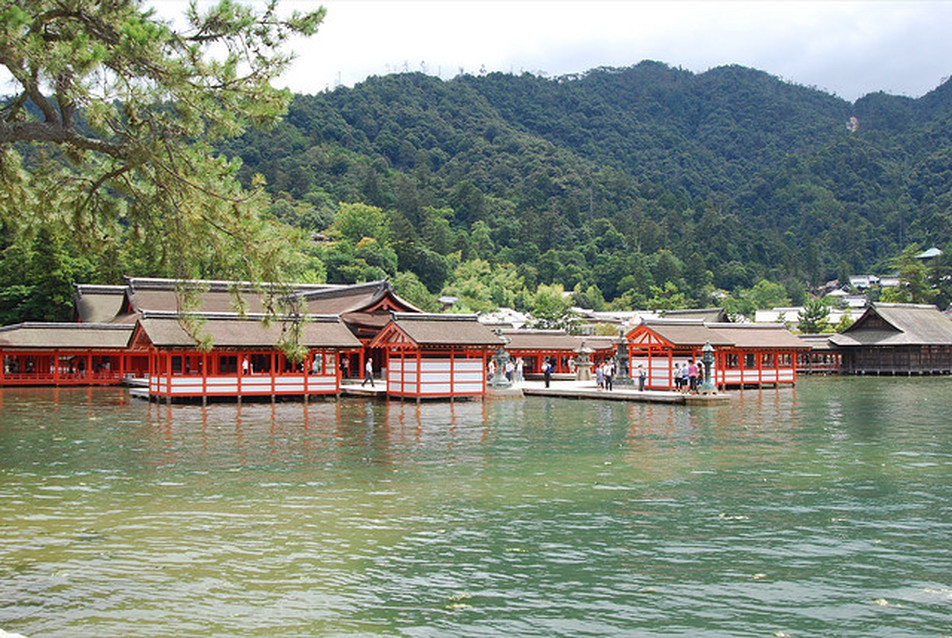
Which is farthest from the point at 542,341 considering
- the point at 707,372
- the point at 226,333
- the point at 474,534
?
the point at 474,534

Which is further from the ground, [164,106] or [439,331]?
[164,106]

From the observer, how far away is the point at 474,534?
12359mm

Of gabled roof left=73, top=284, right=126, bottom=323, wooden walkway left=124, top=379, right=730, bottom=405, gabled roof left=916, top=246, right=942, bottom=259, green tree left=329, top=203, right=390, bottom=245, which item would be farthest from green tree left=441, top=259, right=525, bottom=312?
wooden walkway left=124, top=379, right=730, bottom=405

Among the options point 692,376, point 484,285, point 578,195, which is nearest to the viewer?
point 692,376

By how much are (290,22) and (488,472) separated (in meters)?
9.54

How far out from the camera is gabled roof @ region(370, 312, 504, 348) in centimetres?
3388

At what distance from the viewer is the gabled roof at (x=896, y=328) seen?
61312 millimetres

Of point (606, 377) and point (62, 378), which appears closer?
point (606, 377)

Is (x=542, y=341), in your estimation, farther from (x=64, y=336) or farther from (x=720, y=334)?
(x=64, y=336)

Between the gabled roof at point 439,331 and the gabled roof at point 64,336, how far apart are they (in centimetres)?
1576

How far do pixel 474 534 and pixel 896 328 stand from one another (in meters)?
57.7

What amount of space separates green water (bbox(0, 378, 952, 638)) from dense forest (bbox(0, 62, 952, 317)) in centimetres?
6040

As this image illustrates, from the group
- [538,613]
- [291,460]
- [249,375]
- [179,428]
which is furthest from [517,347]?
[538,613]

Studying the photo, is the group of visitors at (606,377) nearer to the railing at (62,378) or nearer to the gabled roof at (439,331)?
the gabled roof at (439,331)
